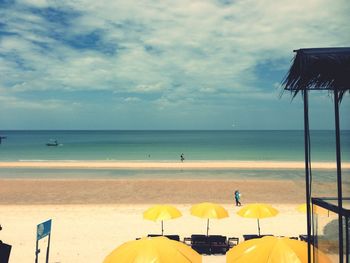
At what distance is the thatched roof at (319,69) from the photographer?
4789 millimetres

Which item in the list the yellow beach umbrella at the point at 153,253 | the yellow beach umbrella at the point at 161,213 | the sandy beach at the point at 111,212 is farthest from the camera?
the sandy beach at the point at 111,212

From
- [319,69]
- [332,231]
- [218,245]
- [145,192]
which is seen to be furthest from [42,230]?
[145,192]

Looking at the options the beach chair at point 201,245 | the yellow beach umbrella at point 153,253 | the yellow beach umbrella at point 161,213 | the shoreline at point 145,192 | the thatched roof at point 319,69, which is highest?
the thatched roof at point 319,69

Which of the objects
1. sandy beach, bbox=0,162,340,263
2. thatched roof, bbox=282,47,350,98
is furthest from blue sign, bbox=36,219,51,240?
thatched roof, bbox=282,47,350,98

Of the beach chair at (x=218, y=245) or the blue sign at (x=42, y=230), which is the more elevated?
the blue sign at (x=42, y=230)

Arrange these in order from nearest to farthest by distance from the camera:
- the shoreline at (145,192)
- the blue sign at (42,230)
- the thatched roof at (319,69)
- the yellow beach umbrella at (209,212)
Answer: the thatched roof at (319,69)
the blue sign at (42,230)
the yellow beach umbrella at (209,212)
the shoreline at (145,192)

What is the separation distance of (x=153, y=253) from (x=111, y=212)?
13.3m

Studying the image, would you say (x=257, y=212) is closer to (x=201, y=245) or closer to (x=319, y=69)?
(x=201, y=245)

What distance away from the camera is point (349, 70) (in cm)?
486

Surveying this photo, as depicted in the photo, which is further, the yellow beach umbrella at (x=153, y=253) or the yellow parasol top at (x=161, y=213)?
the yellow parasol top at (x=161, y=213)

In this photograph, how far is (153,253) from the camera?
6.34m

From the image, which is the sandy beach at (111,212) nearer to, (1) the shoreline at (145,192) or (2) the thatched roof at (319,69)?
(1) the shoreline at (145,192)

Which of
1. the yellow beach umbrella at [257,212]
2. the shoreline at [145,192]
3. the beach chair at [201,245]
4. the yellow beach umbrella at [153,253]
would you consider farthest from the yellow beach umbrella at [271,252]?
the shoreline at [145,192]

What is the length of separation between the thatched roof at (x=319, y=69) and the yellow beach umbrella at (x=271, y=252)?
3.21 m
